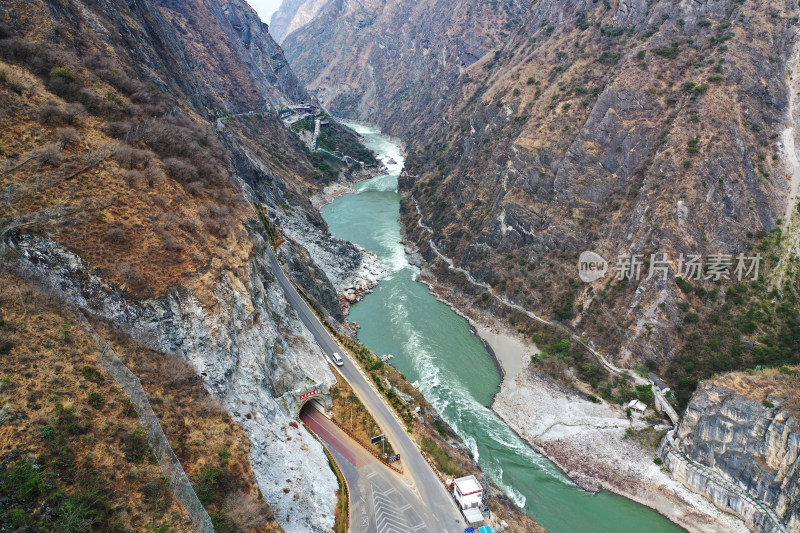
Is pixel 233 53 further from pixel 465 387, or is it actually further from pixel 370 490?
pixel 370 490

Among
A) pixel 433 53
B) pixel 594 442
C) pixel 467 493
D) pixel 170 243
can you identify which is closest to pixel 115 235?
pixel 170 243

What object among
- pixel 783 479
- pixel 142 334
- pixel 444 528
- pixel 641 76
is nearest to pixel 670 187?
pixel 641 76

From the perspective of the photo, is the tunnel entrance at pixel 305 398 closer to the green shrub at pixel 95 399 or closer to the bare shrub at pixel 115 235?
the green shrub at pixel 95 399

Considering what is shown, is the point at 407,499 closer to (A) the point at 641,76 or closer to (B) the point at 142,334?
(B) the point at 142,334

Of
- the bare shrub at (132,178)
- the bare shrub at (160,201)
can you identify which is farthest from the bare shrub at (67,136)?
the bare shrub at (160,201)

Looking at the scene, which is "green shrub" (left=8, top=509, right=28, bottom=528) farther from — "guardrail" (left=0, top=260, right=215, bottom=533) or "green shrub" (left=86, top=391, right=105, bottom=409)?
"green shrub" (left=86, top=391, right=105, bottom=409)

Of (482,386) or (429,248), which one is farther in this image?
(429,248)

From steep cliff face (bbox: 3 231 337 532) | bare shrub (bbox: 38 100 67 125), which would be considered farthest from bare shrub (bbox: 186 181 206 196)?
bare shrub (bbox: 38 100 67 125)
